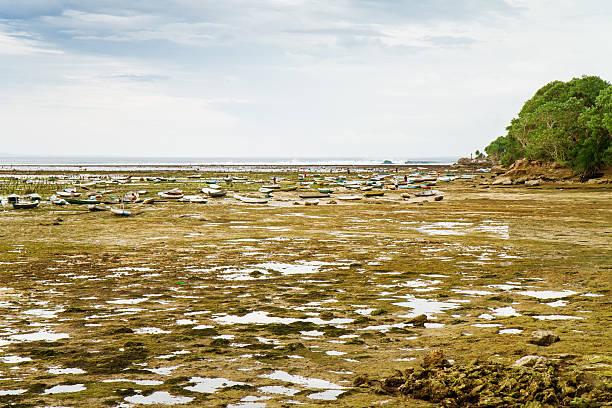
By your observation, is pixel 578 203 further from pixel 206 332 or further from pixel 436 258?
pixel 206 332

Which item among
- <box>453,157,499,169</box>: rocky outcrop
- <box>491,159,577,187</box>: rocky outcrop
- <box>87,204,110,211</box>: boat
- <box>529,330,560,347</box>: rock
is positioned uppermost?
<box>453,157,499,169</box>: rocky outcrop

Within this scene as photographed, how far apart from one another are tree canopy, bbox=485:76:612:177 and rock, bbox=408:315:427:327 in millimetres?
48791

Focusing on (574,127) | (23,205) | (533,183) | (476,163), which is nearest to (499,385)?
(23,205)

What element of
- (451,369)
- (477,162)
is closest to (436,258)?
(451,369)

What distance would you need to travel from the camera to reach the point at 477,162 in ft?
483

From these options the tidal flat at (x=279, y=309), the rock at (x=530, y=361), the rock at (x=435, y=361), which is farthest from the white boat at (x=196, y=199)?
the rock at (x=530, y=361)

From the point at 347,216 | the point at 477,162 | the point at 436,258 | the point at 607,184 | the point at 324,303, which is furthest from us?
the point at 477,162

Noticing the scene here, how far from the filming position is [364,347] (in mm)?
8273

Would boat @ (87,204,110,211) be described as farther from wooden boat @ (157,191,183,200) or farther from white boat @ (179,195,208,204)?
white boat @ (179,195,208,204)

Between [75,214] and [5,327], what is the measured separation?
2712 cm

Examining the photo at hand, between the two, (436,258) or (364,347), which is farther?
(436,258)

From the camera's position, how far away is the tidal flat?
22.5ft

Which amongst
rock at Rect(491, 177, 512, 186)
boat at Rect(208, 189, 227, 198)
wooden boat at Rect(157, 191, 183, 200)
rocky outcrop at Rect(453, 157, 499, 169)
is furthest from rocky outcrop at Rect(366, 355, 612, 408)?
rocky outcrop at Rect(453, 157, 499, 169)

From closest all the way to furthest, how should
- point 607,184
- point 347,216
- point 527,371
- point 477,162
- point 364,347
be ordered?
point 527,371 < point 364,347 < point 347,216 < point 607,184 < point 477,162
